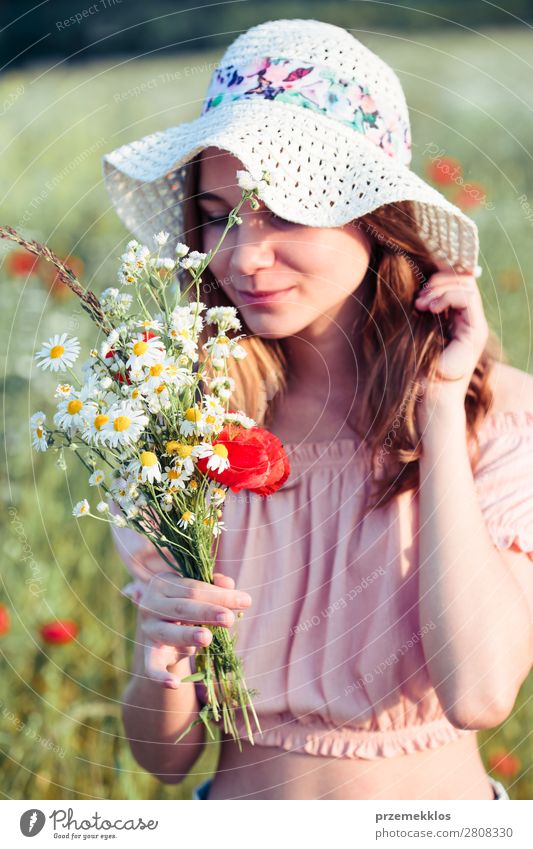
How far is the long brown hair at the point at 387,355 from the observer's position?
1.26 m

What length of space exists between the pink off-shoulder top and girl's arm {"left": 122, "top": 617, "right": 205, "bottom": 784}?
0.31ft

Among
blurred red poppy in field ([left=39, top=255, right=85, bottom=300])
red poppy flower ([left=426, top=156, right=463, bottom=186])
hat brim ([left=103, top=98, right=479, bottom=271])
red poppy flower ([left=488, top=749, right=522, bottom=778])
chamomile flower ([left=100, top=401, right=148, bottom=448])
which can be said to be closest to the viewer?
chamomile flower ([left=100, top=401, right=148, bottom=448])

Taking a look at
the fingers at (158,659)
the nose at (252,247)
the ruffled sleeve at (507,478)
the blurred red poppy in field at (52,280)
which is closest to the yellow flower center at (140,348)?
the nose at (252,247)

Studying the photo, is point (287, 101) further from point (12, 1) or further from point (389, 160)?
point (12, 1)

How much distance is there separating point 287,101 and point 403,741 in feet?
2.77

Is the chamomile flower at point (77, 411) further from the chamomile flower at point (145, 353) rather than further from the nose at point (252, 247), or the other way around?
the nose at point (252, 247)

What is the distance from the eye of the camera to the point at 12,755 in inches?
72.2

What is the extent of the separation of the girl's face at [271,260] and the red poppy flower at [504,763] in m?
1.10

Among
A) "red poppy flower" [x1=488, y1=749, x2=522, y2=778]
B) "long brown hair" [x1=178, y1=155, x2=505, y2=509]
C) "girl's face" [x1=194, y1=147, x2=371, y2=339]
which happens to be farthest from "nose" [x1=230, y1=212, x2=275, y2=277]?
"red poppy flower" [x1=488, y1=749, x2=522, y2=778]

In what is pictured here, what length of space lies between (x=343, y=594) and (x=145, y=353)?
19.8 inches

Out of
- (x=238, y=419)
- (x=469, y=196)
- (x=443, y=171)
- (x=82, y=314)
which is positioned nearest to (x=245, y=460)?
(x=238, y=419)

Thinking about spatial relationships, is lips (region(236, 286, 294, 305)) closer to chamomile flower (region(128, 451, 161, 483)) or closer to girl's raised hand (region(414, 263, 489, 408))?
girl's raised hand (region(414, 263, 489, 408))

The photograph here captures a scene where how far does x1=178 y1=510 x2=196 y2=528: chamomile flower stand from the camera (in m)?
0.98
